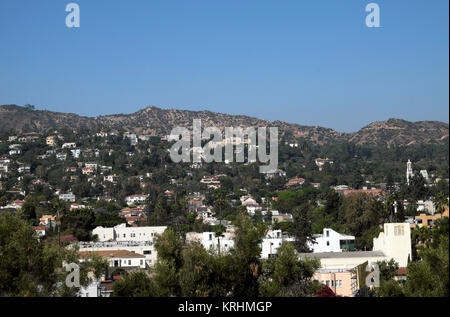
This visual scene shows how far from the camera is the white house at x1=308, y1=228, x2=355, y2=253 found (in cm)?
4394

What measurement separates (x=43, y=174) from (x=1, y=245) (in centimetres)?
9478

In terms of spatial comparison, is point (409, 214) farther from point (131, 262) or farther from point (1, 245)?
point (1, 245)

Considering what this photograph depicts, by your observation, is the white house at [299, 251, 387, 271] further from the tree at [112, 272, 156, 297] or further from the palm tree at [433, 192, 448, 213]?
the tree at [112, 272, 156, 297]

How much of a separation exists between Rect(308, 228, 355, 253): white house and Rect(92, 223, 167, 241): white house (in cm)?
1373

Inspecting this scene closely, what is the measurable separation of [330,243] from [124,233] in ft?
56.3

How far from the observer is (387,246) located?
34250 mm

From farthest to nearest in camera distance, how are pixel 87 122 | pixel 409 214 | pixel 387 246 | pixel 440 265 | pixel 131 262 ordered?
pixel 87 122, pixel 409 214, pixel 131 262, pixel 387 246, pixel 440 265

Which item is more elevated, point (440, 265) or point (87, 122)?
A: point (87, 122)

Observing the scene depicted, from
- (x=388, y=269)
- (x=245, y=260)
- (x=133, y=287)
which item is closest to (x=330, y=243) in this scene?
(x=388, y=269)
